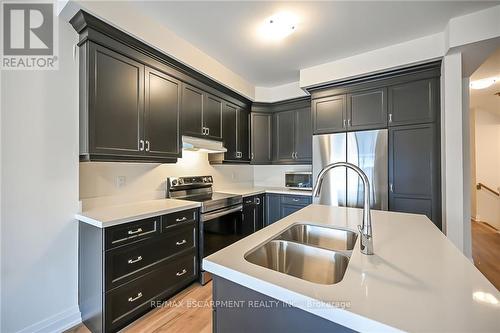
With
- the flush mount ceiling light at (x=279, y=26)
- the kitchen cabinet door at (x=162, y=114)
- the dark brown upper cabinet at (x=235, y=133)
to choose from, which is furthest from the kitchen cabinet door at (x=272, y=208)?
the flush mount ceiling light at (x=279, y=26)

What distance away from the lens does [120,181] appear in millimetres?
2180

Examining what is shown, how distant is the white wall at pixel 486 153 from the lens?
5.12 metres

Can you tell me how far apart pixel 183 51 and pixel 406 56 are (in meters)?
2.46

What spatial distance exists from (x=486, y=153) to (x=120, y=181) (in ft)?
25.3

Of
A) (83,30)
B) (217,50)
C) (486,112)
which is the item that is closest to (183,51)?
(217,50)

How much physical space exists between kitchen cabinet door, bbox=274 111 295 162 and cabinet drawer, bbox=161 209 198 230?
1.94 m

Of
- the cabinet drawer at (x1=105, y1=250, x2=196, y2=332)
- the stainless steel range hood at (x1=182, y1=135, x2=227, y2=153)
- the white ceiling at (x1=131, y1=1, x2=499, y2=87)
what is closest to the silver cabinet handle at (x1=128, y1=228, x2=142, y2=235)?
the cabinet drawer at (x1=105, y1=250, x2=196, y2=332)

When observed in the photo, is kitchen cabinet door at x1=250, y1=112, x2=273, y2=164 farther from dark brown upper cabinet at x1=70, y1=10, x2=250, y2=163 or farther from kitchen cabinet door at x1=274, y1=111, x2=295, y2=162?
dark brown upper cabinet at x1=70, y1=10, x2=250, y2=163

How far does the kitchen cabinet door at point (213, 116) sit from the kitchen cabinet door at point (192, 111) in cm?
9

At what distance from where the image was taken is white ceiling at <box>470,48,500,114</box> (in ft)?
9.07

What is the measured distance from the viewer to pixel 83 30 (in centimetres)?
170

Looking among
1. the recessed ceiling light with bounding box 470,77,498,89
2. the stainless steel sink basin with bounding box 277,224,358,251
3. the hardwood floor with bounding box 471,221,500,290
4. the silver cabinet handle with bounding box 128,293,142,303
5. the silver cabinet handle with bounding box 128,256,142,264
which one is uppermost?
the recessed ceiling light with bounding box 470,77,498,89

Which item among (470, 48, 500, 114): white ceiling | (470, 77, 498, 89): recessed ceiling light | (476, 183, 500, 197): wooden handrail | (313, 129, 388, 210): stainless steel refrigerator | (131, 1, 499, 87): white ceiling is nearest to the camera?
(131, 1, 499, 87): white ceiling

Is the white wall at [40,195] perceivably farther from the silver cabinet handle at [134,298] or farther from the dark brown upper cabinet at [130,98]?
the silver cabinet handle at [134,298]
